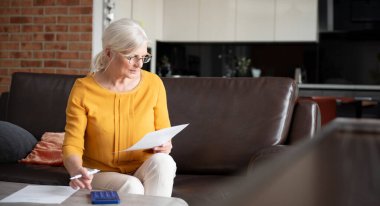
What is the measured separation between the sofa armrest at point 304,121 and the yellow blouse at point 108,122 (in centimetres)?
80

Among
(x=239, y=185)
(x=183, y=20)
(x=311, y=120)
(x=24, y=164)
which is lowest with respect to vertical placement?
(x=24, y=164)

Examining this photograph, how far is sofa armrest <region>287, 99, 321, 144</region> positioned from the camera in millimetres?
2463

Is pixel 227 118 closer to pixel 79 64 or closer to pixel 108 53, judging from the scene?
pixel 108 53

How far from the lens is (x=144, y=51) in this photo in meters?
2.09

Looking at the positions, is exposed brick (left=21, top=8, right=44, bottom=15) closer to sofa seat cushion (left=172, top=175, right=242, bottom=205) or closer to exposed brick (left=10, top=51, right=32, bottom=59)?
exposed brick (left=10, top=51, right=32, bottom=59)

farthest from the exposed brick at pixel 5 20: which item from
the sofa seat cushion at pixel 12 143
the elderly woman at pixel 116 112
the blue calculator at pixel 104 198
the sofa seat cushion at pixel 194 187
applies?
the blue calculator at pixel 104 198

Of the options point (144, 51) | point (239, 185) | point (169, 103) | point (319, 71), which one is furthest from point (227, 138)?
point (319, 71)

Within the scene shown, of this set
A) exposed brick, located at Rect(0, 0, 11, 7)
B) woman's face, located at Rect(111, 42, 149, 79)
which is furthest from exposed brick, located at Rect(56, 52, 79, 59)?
woman's face, located at Rect(111, 42, 149, 79)

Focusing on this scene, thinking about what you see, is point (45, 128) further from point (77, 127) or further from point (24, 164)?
point (77, 127)

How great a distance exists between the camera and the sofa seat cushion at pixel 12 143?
8.26 ft

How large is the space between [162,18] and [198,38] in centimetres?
54

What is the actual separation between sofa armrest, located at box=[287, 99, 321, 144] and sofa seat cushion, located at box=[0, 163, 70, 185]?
3.62 feet

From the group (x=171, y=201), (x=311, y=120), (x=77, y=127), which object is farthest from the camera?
(x=311, y=120)

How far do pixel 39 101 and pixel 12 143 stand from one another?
376mm
